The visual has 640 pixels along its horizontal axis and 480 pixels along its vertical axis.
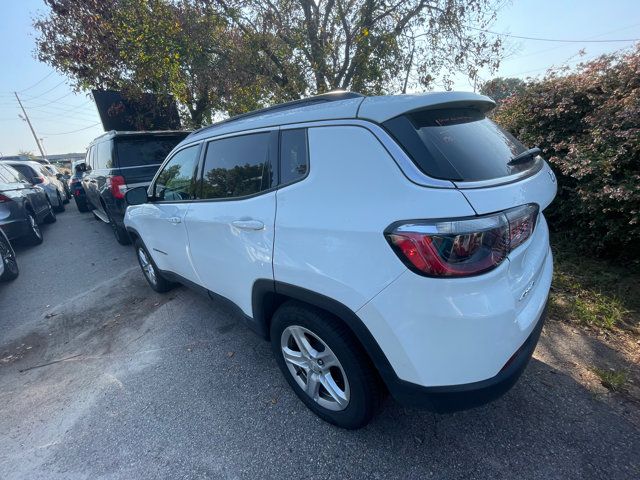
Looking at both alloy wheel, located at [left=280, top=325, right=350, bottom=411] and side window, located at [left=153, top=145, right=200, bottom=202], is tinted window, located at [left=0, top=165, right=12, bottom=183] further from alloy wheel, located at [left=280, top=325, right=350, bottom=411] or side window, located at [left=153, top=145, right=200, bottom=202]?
alloy wheel, located at [left=280, top=325, right=350, bottom=411]

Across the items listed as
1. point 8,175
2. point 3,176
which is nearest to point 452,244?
point 3,176

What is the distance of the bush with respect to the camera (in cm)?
321

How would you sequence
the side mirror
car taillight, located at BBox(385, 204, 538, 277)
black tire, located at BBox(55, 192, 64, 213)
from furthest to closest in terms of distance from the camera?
black tire, located at BBox(55, 192, 64, 213) → the side mirror → car taillight, located at BBox(385, 204, 538, 277)

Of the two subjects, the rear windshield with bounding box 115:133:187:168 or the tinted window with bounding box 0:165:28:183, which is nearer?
the rear windshield with bounding box 115:133:187:168

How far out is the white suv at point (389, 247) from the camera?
4.60 feet

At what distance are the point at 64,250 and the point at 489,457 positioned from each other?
7900 millimetres

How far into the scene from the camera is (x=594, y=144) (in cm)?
349

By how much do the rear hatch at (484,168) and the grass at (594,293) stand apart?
4.79 ft

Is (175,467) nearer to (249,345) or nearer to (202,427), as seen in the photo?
(202,427)

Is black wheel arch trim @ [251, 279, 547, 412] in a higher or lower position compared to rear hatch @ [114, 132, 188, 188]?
lower

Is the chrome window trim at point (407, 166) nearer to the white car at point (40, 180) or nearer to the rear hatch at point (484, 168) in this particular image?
the rear hatch at point (484, 168)

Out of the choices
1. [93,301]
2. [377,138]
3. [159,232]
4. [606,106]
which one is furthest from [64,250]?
[606,106]

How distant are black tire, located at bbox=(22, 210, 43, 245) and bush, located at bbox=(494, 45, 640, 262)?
9.08 m

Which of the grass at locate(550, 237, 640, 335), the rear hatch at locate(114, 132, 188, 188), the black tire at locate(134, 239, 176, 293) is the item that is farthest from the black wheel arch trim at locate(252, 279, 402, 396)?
the rear hatch at locate(114, 132, 188, 188)
